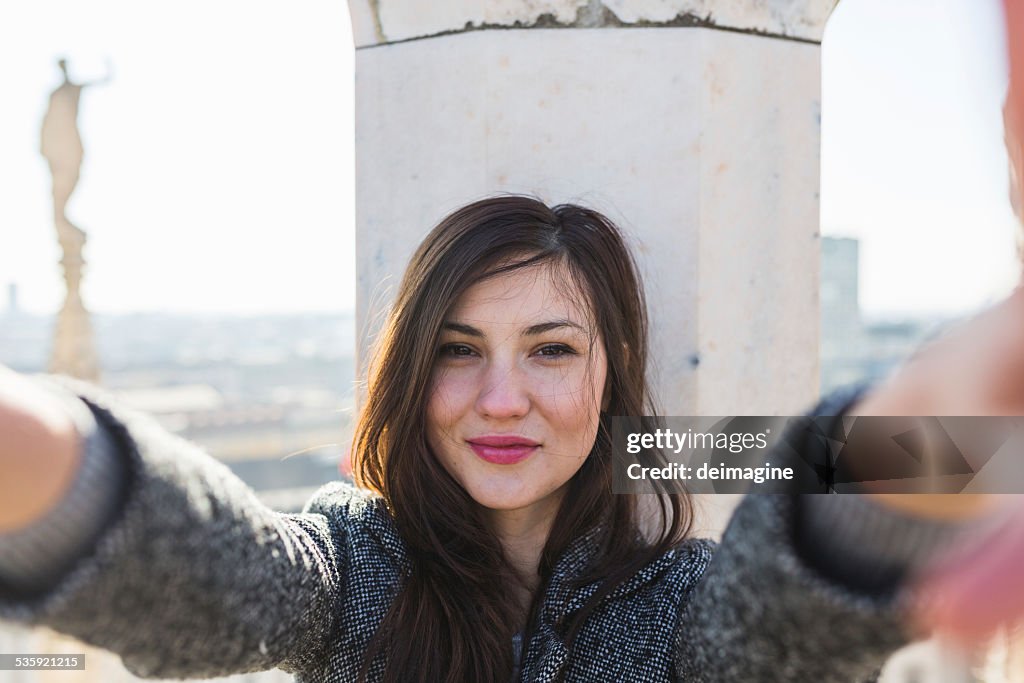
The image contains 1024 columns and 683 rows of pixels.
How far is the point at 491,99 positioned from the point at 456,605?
798 millimetres

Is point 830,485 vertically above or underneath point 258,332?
above

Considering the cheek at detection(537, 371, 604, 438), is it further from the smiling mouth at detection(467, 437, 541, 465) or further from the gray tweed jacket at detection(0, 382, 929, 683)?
the gray tweed jacket at detection(0, 382, 929, 683)

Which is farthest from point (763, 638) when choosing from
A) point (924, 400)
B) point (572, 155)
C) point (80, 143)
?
point (80, 143)

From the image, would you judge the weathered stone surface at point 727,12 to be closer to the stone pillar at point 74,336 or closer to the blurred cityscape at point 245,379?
the stone pillar at point 74,336

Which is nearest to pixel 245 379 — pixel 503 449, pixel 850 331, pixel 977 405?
pixel 850 331

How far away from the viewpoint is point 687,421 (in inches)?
63.4

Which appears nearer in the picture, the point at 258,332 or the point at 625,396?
the point at 625,396

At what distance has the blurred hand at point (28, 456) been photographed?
83 cm

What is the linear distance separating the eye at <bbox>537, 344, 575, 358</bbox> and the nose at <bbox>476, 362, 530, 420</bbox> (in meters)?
0.06

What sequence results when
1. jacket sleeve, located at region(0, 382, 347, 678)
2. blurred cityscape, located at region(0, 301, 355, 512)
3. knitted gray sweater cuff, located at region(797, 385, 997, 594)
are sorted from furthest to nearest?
blurred cityscape, located at region(0, 301, 355, 512)
jacket sleeve, located at region(0, 382, 347, 678)
knitted gray sweater cuff, located at region(797, 385, 997, 594)

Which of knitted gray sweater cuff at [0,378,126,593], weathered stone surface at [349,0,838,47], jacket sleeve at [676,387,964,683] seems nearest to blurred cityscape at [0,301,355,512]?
weathered stone surface at [349,0,838,47]

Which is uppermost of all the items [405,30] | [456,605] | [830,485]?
[405,30]

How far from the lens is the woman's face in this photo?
1.50 meters

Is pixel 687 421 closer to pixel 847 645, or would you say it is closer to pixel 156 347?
pixel 847 645
